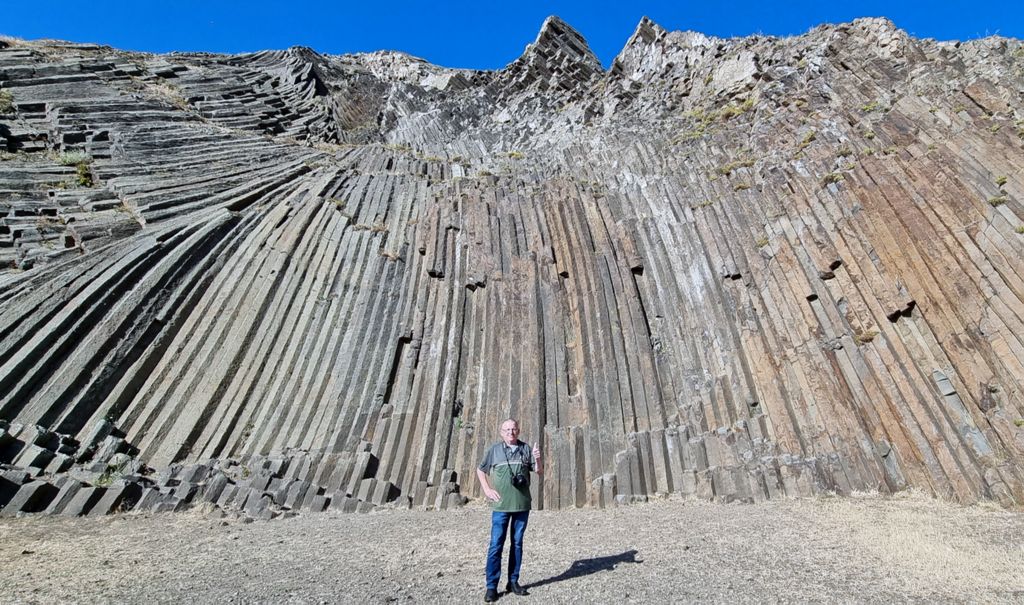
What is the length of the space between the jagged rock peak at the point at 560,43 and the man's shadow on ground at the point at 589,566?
25.8 meters

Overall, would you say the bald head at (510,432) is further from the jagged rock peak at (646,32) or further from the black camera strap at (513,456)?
the jagged rock peak at (646,32)

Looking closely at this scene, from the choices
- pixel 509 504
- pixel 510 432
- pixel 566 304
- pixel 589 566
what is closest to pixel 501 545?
pixel 509 504

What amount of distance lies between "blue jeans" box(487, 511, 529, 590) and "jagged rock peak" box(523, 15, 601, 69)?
26.3 m

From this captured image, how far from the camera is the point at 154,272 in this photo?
37.0ft

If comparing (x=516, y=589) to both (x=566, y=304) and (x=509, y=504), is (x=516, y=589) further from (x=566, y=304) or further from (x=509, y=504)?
(x=566, y=304)

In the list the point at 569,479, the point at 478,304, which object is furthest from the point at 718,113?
the point at 569,479

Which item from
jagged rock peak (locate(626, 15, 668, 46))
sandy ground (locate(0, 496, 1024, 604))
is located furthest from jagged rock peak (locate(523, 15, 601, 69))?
sandy ground (locate(0, 496, 1024, 604))

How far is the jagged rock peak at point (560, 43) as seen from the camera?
2727 centimetres

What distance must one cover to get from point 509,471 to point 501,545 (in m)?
0.56

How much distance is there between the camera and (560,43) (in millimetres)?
27891

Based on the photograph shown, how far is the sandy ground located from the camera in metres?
4.55

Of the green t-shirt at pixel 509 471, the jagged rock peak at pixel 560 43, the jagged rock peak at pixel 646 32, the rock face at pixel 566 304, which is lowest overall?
the green t-shirt at pixel 509 471

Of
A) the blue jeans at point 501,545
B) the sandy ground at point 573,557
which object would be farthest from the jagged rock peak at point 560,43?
the blue jeans at point 501,545

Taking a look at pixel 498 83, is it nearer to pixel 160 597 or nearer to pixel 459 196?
pixel 459 196
